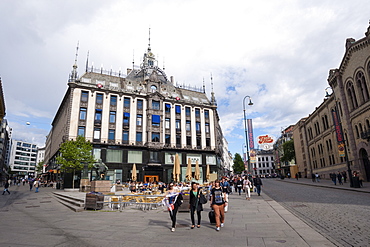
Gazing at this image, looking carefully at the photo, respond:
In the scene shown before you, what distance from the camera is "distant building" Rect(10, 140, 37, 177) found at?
131137 mm

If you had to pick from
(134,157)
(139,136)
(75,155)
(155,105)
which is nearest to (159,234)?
(75,155)

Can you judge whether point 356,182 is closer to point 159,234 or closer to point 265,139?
point 159,234

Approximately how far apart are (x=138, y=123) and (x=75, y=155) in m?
13.2

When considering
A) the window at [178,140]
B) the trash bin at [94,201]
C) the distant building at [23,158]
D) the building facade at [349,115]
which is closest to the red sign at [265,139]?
the building facade at [349,115]

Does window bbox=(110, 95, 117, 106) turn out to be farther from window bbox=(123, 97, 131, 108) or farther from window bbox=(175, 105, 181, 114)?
window bbox=(175, 105, 181, 114)

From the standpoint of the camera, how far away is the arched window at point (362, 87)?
29266mm

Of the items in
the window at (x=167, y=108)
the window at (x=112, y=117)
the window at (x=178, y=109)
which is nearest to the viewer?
the window at (x=112, y=117)

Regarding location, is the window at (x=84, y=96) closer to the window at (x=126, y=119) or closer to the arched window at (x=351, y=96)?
the window at (x=126, y=119)

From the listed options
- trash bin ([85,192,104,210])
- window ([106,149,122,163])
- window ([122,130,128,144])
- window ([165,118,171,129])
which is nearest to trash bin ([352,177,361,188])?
trash bin ([85,192,104,210])

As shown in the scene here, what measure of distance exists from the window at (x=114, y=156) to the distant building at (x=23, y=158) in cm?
11899

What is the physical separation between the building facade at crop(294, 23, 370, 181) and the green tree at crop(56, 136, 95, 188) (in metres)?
32.2

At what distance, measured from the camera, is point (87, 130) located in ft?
124

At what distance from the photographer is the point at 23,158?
450 feet

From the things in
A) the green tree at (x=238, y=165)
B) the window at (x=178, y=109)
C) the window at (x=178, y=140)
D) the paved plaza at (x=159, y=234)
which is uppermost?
the window at (x=178, y=109)
